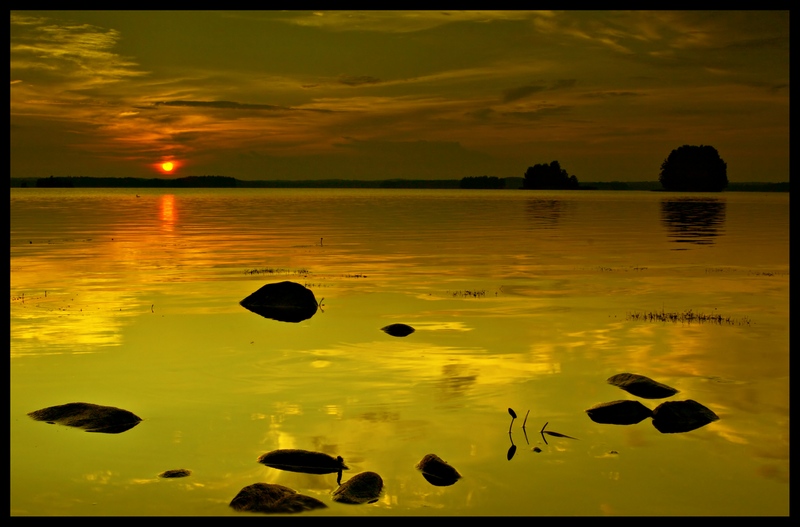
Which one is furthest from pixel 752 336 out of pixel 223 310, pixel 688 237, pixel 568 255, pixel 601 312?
pixel 688 237

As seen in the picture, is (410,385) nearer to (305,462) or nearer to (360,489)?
(305,462)

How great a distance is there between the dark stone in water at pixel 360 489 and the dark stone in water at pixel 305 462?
1.82ft

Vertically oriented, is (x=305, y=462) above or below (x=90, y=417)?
below

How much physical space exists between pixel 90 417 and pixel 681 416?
930 cm

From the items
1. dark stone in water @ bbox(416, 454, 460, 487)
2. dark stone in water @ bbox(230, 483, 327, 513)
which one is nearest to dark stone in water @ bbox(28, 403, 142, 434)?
dark stone in water @ bbox(230, 483, 327, 513)

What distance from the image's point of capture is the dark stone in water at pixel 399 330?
20.8 m

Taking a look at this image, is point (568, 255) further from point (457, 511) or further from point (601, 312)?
point (457, 511)

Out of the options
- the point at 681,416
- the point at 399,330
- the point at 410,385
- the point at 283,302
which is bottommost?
the point at 681,416

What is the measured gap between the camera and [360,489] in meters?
10.6

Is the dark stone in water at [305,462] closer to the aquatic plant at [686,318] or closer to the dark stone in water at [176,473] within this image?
the dark stone in water at [176,473]

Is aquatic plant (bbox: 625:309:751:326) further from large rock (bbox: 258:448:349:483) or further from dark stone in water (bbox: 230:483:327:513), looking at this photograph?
dark stone in water (bbox: 230:483:327:513)

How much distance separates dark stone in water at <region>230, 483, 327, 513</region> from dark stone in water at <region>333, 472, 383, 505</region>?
32 cm

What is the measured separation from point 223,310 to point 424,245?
25422 millimetres

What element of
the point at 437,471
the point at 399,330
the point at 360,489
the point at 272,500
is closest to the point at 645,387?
the point at 437,471
